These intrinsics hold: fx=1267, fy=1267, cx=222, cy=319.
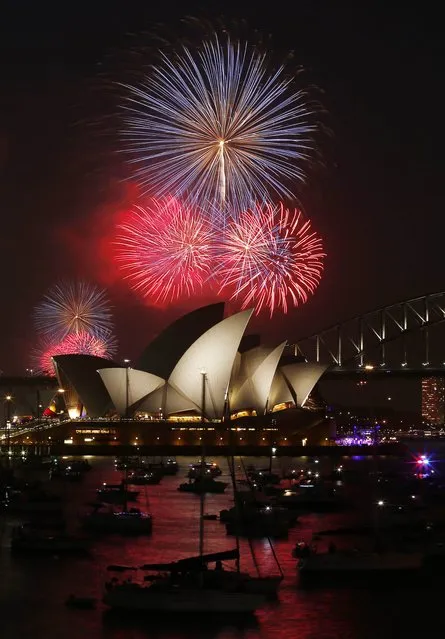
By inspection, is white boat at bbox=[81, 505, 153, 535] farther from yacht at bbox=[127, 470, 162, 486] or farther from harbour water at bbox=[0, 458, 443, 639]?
yacht at bbox=[127, 470, 162, 486]

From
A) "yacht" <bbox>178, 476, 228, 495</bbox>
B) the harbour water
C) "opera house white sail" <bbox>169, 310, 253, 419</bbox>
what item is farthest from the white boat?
"opera house white sail" <bbox>169, 310, 253, 419</bbox>

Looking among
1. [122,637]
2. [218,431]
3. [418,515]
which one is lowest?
[122,637]

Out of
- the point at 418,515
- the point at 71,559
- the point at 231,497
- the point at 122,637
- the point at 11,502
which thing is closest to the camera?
the point at 122,637

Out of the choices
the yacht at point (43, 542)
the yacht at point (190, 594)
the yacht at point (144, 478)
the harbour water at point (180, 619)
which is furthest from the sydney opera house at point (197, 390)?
the yacht at point (190, 594)

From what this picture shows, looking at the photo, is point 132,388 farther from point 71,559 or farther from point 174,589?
point 174,589

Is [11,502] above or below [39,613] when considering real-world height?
above

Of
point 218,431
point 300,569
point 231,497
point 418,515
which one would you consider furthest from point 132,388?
point 300,569
